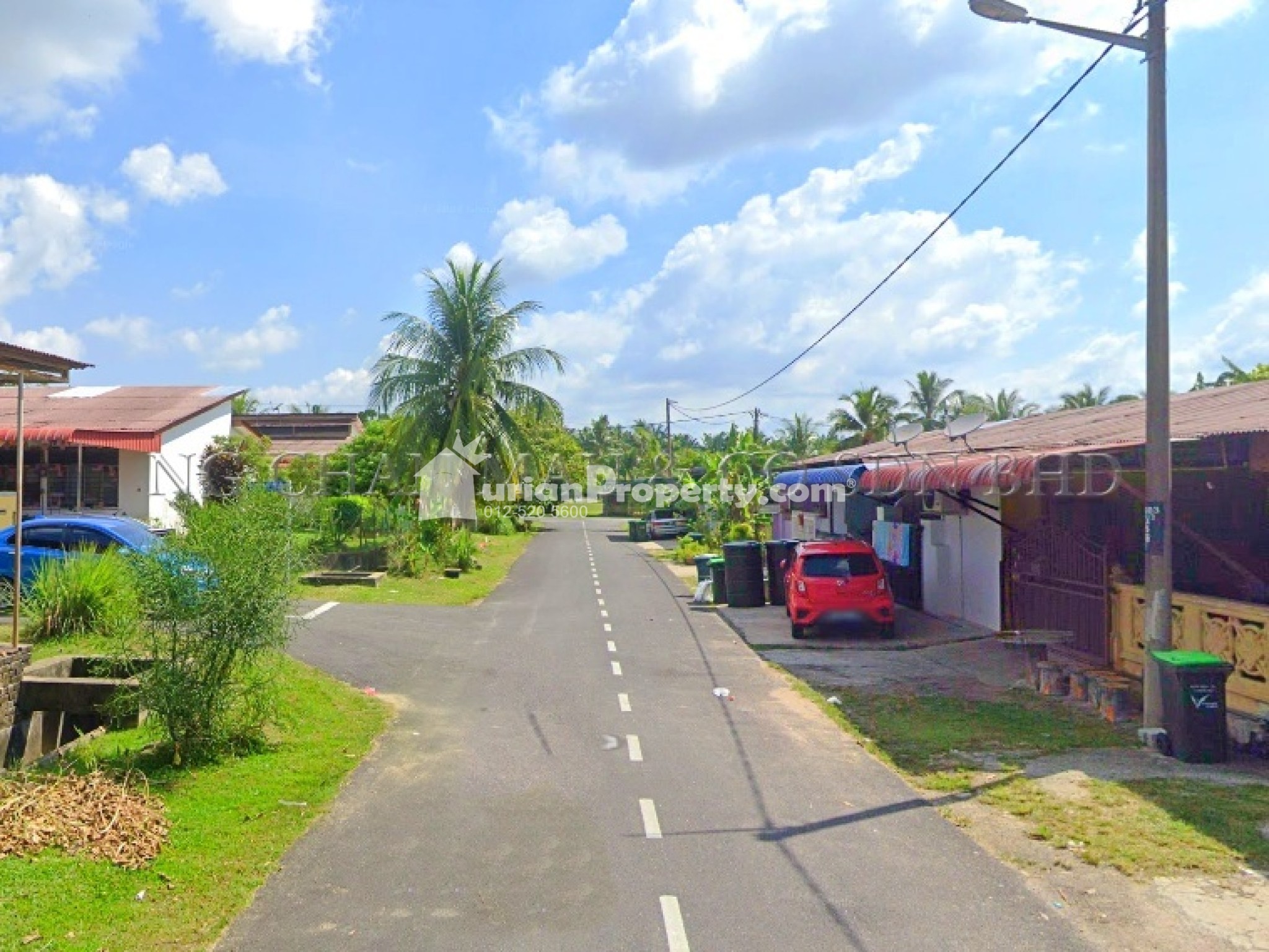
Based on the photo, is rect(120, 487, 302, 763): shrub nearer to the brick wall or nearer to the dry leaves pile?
the dry leaves pile

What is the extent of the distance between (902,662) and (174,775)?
9.74 m

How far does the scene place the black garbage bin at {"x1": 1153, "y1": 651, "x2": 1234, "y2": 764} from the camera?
28.8 feet

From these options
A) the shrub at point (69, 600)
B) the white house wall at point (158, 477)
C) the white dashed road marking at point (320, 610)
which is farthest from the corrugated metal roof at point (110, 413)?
the shrub at point (69, 600)

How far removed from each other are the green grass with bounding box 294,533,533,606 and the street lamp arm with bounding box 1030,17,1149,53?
14.6m

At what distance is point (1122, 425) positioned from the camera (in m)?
14.0

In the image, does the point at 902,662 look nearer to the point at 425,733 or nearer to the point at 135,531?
the point at 425,733

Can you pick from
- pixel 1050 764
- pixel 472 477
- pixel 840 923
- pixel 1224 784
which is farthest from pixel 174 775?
pixel 472 477

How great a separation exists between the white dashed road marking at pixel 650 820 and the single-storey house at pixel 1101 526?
578cm

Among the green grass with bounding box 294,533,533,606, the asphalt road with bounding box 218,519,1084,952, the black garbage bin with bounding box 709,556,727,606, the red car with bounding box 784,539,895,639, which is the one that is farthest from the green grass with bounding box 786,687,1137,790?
the green grass with bounding box 294,533,533,606

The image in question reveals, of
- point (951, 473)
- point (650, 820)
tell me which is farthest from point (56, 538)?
point (951, 473)

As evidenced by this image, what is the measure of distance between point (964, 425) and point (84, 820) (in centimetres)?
1253

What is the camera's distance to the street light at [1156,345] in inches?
370

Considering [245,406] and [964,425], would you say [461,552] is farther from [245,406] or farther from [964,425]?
[245,406]

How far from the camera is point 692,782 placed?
8.35 metres
